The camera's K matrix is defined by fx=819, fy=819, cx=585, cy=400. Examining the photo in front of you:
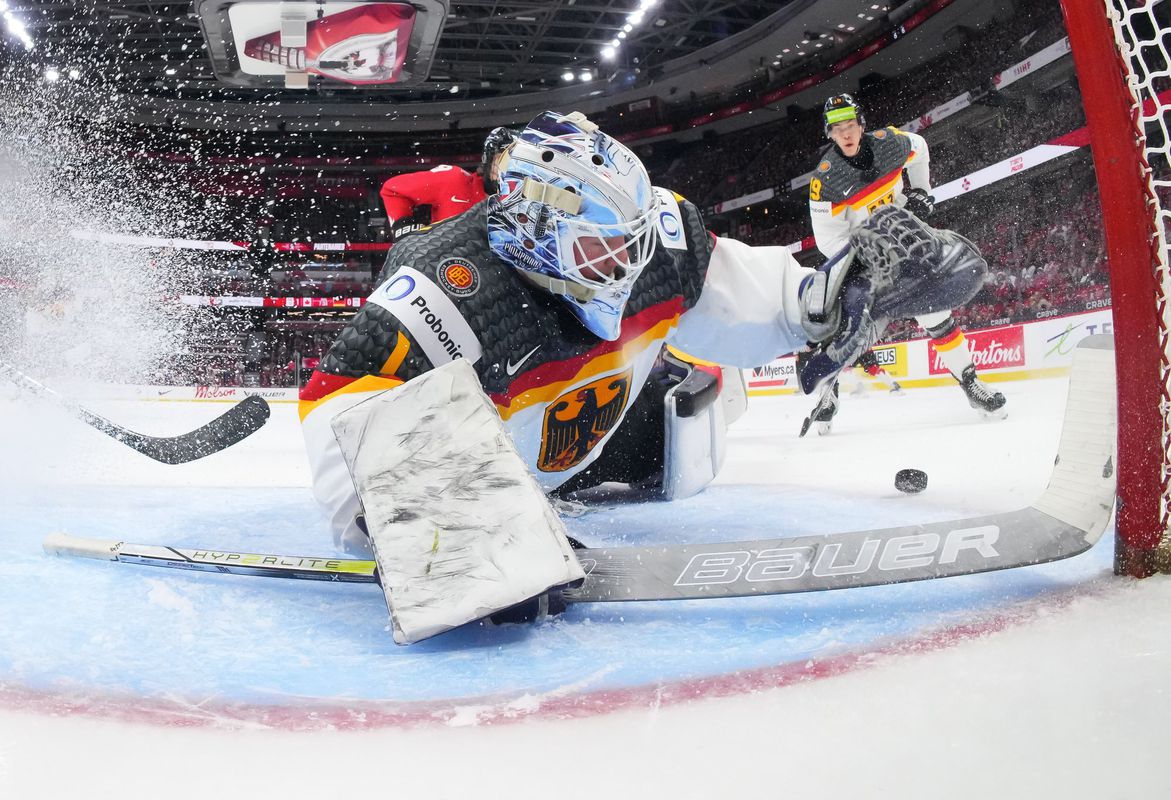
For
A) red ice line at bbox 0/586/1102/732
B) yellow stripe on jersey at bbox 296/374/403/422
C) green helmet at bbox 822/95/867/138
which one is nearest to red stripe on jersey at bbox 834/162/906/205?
green helmet at bbox 822/95/867/138

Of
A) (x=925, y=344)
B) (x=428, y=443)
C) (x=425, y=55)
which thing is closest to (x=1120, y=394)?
(x=428, y=443)

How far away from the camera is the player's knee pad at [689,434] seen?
223cm

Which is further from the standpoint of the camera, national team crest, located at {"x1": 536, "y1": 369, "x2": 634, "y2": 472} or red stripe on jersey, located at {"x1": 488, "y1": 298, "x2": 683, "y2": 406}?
national team crest, located at {"x1": 536, "y1": 369, "x2": 634, "y2": 472}

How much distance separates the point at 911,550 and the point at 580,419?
69 cm

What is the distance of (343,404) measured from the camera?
1228mm

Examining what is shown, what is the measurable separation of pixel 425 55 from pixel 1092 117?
821cm

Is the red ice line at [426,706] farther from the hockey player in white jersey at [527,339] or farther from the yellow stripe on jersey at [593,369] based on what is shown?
the yellow stripe on jersey at [593,369]

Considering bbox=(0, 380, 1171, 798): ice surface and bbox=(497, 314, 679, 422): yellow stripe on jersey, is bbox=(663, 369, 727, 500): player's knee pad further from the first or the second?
bbox=(0, 380, 1171, 798): ice surface

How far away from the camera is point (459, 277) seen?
134 cm

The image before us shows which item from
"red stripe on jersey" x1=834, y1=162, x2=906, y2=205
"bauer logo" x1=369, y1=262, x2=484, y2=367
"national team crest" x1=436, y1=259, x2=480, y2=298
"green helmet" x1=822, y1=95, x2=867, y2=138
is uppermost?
"green helmet" x1=822, y1=95, x2=867, y2=138

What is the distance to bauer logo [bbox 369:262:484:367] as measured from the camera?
1271 millimetres

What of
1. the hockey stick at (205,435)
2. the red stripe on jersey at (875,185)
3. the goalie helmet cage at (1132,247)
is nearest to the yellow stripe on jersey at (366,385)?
the hockey stick at (205,435)

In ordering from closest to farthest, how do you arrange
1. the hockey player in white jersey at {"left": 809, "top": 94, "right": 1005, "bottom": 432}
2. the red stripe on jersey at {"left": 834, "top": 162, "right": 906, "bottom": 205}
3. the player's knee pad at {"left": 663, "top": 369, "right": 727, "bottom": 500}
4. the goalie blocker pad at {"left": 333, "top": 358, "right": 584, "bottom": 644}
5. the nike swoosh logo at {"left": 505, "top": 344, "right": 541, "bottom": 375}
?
the goalie blocker pad at {"left": 333, "top": 358, "right": 584, "bottom": 644}, the nike swoosh logo at {"left": 505, "top": 344, "right": 541, "bottom": 375}, the player's knee pad at {"left": 663, "top": 369, "right": 727, "bottom": 500}, the hockey player in white jersey at {"left": 809, "top": 94, "right": 1005, "bottom": 432}, the red stripe on jersey at {"left": 834, "top": 162, "right": 906, "bottom": 205}

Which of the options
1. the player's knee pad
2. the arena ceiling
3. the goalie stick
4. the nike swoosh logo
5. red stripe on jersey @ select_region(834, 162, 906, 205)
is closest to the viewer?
the goalie stick
